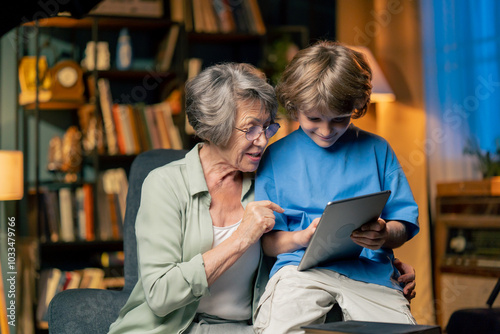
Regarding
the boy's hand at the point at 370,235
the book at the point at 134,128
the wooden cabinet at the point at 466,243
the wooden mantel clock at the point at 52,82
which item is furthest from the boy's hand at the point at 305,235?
the wooden mantel clock at the point at 52,82

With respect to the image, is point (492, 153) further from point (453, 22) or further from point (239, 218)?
point (239, 218)

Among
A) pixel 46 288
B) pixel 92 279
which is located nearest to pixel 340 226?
pixel 92 279

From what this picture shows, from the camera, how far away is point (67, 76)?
3543mm

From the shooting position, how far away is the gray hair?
1.58 metres

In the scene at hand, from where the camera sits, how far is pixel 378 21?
4.08 metres

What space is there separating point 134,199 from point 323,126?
82cm

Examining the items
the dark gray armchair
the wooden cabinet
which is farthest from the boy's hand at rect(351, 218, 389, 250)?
the wooden cabinet

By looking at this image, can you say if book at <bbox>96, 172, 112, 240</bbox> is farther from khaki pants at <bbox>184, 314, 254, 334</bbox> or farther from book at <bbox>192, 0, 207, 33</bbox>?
khaki pants at <bbox>184, 314, 254, 334</bbox>

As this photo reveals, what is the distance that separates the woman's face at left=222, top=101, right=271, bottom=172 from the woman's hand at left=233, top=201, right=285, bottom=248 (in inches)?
6.2

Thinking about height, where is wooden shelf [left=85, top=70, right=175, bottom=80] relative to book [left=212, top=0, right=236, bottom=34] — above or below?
below

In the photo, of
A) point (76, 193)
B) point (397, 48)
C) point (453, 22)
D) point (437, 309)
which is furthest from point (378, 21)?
point (76, 193)

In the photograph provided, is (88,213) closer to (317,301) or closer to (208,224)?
(208,224)

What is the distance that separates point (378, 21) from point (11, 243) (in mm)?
2824

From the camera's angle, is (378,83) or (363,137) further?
(378,83)
